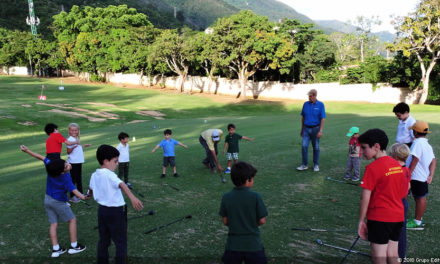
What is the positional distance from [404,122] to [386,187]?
441cm

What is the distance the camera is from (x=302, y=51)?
55781 millimetres

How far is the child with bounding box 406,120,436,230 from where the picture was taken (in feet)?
19.7

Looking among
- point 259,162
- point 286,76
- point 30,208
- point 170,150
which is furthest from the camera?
point 286,76

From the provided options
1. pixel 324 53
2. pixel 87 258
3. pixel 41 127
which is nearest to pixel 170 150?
pixel 87 258

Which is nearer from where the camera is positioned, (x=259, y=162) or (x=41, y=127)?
(x=259, y=162)

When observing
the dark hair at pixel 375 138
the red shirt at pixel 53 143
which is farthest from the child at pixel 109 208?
the red shirt at pixel 53 143

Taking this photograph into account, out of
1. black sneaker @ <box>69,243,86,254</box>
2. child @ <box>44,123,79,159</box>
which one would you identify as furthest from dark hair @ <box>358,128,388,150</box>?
child @ <box>44,123,79,159</box>

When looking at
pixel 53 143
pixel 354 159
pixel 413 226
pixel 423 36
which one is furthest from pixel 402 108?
pixel 423 36

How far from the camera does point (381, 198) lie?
164 inches

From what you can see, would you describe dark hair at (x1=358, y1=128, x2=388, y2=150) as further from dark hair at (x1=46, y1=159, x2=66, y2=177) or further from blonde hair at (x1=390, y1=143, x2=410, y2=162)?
dark hair at (x1=46, y1=159, x2=66, y2=177)

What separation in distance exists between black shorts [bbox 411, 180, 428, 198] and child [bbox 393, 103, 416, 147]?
5.88ft

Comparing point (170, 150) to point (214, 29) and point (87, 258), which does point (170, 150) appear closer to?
point (87, 258)

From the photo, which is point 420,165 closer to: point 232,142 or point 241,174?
point 241,174

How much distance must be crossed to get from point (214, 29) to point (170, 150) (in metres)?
40.5
